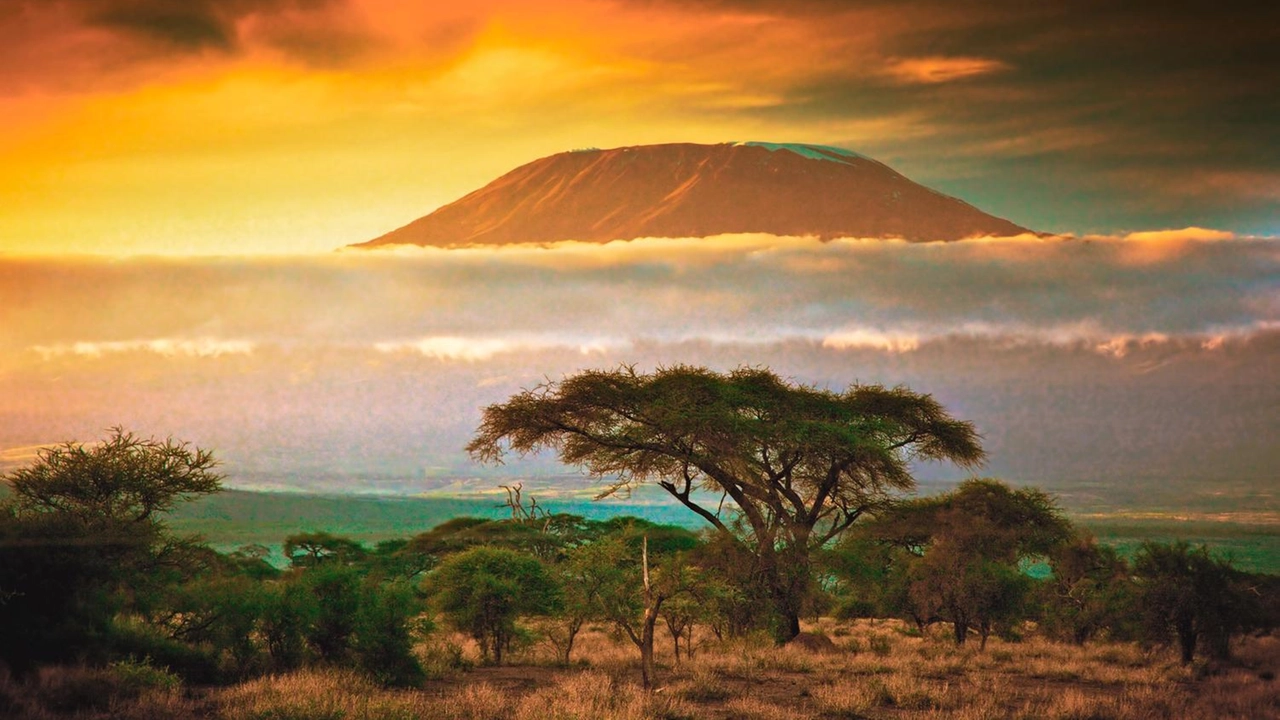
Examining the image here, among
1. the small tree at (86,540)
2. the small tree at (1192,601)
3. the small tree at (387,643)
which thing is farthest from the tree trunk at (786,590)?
the small tree at (86,540)

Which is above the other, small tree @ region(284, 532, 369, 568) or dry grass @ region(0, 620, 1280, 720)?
dry grass @ region(0, 620, 1280, 720)

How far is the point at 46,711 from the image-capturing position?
18.6 m

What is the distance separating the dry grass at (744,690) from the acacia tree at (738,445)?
3.61 m

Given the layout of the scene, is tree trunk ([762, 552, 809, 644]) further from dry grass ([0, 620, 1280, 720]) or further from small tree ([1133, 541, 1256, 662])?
small tree ([1133, 541, 1256, 662])

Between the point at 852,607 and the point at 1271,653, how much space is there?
2588 cm

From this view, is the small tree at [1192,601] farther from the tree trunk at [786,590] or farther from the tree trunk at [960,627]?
the tree trunk at [786,590]

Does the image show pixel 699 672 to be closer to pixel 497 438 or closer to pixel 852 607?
pixel 497 438

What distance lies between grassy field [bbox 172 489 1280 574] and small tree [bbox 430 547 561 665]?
145 ft

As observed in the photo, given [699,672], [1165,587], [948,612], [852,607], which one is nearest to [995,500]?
[852,607]

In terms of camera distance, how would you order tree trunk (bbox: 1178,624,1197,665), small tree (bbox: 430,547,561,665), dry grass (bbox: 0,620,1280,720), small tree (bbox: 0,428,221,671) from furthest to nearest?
1. tree trunk (bbox: 1178,624,1197,665)
2. small tree (bbox: 430,547,561,665)
3. small tree (bbox: 0,428,221,671)
4. dry grass (bbox: 0,620,1280,720)

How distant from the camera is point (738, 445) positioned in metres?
33.9

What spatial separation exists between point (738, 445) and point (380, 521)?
385 ft

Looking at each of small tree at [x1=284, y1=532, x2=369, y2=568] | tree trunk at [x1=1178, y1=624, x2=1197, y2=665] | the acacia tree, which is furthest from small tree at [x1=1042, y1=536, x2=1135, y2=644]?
small tree at [x1=284, y1=532, x2=369, y2=568]

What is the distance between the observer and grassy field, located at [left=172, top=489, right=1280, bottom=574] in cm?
9219
